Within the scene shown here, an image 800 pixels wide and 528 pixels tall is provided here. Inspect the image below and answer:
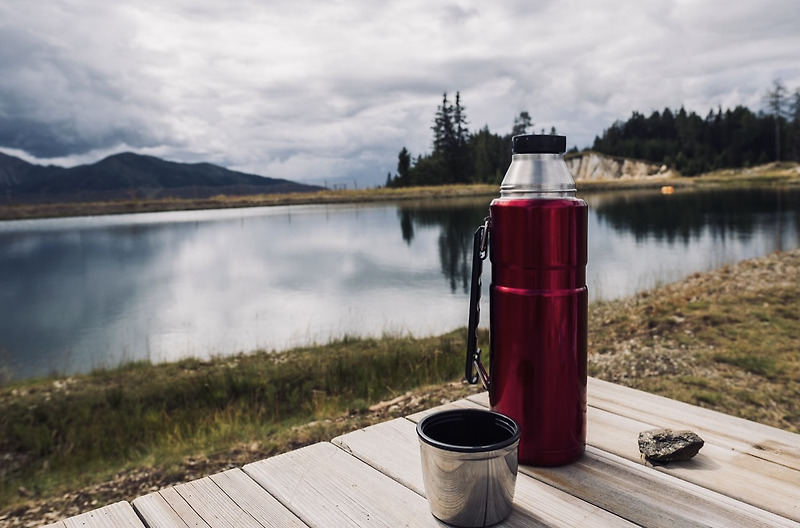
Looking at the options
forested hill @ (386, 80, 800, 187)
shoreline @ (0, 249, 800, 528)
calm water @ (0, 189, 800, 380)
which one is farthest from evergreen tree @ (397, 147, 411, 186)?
shoreline @ (0, 249, 800, 528)

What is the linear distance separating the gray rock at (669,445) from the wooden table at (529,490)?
0.02 metres

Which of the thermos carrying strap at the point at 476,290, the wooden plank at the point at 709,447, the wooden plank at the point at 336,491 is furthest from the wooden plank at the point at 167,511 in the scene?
the wooden plank at the point at 709,447

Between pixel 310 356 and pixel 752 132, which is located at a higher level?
pixel 752 132

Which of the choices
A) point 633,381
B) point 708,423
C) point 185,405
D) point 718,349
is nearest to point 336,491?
point 708,423

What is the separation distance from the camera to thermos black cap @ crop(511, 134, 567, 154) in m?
1.37

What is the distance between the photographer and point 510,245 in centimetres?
139

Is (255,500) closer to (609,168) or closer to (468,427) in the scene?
(468,427)

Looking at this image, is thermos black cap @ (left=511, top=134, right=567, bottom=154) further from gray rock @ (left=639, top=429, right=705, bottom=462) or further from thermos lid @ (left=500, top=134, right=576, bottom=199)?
gray rock @ (left=639, top=429, right=705, bottom=462)

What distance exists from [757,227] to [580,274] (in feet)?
102

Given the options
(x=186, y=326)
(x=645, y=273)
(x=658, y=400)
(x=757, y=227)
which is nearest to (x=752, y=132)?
(x=757, y=227)

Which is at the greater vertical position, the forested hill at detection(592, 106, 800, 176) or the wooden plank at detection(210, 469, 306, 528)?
the forested hill at detection(592, 106, 800, 176)

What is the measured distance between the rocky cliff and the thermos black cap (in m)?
95.2

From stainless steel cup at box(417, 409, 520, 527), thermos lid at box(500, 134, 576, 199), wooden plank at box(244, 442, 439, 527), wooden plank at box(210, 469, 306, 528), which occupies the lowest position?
wooden plank at box(210, 469, 306, 528)

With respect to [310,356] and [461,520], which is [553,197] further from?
[310,356]
